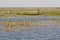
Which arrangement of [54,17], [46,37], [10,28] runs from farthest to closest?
[54,17] → [10,28] → [46,37]

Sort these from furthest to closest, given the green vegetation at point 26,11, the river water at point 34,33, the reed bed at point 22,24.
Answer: the green vegetation at point 26,11 → the reed bed at point 22,24 → the river water at point 34,33

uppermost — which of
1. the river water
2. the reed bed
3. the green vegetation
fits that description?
the green vegetation

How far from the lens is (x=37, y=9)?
1.49m

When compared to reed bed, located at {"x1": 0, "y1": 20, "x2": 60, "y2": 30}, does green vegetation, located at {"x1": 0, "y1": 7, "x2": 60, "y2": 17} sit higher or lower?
higher

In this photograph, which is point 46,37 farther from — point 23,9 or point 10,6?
point 10,6

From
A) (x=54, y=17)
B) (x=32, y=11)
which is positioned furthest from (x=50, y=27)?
(x=32, y=11)

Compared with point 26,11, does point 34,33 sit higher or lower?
lower

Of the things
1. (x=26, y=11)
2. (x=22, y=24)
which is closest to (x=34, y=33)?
(x=22, y=24)

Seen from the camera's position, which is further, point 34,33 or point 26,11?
point 26,11

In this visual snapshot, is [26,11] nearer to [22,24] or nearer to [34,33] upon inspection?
[22,24]

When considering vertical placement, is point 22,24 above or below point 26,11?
below

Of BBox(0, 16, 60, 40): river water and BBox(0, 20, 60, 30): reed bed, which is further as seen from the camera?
BBox(0, 20, 60, 30): reed bed

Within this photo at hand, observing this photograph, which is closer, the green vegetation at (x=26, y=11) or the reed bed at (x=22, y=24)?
the reed bed at (x=22, y=24)

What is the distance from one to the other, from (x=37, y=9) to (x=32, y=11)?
0.05 m
